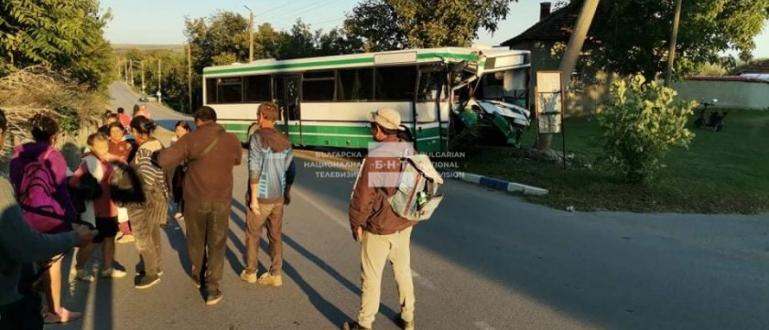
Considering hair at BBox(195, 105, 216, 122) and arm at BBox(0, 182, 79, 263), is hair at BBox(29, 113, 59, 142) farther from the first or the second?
arm at BBox(0, 182, 79, 263)

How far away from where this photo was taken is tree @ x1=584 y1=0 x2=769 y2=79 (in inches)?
985

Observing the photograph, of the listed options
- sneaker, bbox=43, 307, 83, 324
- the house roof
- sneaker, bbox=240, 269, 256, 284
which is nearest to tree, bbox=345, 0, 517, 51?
the house roof

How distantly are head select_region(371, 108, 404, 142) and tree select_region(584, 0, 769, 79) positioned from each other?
2513 cm

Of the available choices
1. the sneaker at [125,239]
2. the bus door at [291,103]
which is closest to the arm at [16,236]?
the sneaker at [125,239]

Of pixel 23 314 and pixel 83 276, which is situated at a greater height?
pixel 23 314

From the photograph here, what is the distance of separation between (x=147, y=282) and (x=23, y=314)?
3.05 meters

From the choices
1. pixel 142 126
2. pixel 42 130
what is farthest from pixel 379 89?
pixel 42 130

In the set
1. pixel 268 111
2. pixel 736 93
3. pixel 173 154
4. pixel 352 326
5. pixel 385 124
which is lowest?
pixel 352 326

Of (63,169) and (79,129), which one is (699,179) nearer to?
(63,169)

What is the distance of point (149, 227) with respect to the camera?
219 inches

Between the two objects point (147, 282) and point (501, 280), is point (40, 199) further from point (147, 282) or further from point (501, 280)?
point (501, 280)

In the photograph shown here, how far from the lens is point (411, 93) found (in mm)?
13703

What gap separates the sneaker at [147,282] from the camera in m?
5.40

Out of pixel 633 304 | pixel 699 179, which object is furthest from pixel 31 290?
pixel 699 179
